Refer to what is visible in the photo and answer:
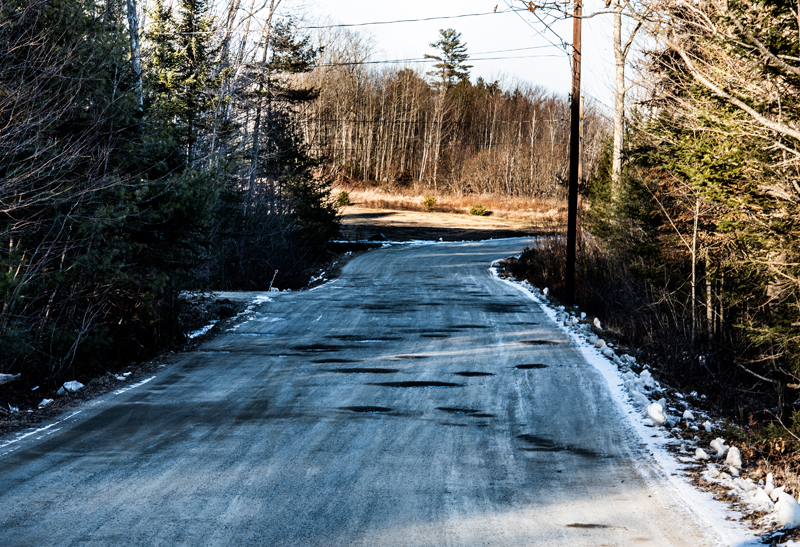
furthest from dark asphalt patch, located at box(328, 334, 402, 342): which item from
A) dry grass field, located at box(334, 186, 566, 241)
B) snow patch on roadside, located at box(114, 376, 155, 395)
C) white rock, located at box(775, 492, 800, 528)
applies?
dry grass field, located at box(334, 186, 566, 241)

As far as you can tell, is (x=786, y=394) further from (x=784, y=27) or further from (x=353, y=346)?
(x=353, y=346)

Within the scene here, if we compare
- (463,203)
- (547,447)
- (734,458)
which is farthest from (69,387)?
(463,203)

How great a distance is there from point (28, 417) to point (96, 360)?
2.45 metres

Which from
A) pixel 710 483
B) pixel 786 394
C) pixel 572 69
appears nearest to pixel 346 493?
pixel 710 483

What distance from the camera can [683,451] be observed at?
673cm

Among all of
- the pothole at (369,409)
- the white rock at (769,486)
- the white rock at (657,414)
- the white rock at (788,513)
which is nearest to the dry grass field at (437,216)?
the white rock at (657,414)

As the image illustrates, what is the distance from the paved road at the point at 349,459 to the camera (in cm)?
477

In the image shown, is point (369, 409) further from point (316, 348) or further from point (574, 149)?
point (574, 149)

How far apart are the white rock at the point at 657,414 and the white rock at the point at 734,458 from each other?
1429 mm

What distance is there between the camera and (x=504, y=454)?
6.66m

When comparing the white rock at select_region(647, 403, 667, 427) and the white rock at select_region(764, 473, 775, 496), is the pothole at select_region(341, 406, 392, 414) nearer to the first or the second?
the white rock at select_region(647, 403, 667, 427)

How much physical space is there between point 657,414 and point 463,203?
6300 cm

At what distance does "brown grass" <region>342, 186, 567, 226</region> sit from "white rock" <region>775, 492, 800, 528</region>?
59.5 metres

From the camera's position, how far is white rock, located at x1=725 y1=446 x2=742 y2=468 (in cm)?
609
